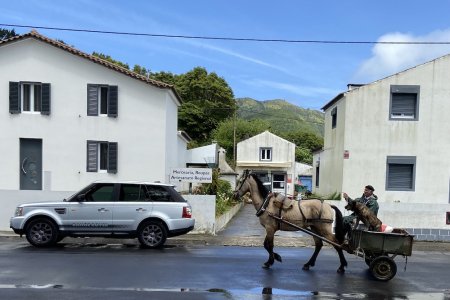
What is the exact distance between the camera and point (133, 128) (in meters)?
22.4

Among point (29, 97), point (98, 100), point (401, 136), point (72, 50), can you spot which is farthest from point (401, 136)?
point (29, 97)

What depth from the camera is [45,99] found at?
21.8 m

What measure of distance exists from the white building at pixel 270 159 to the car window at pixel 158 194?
31358mm

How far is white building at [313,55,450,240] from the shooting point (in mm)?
21734

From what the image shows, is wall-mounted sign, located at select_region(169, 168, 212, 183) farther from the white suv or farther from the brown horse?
the brown horse

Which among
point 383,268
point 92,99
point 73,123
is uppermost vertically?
point 92,99

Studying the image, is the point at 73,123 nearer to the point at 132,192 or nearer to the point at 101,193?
the point at 101,193

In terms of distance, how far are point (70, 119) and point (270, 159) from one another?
89.5 feet

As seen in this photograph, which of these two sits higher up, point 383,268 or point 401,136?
point 401,136

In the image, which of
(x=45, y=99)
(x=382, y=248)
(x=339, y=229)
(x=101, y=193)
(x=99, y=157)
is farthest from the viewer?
(x=99, y=157)

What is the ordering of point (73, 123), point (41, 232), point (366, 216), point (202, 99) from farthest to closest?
point (202, 99) < point (73, 123) < point (41, 232) < point (366, 216)

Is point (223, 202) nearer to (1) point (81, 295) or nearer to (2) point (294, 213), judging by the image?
(2) point (294, 213)

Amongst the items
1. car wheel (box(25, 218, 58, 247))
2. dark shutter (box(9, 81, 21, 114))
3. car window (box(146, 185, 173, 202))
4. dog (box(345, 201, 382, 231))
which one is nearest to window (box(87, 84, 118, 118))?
dark shutter (box(9, 81, 21, 114))

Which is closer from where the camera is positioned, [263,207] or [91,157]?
[263,207]
